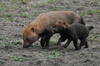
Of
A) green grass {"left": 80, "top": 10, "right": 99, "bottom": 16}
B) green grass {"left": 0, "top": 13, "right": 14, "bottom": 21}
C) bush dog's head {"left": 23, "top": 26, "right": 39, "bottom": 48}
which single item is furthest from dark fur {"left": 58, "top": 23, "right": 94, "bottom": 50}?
green grass {"left": 80, "top": 10, "right": 99, "bottom": 16}

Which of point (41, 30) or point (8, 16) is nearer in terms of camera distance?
point (41, 30)

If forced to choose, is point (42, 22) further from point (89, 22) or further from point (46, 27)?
point (89, 22)

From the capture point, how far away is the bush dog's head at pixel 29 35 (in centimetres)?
862

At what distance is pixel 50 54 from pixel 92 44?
2406 millimetres

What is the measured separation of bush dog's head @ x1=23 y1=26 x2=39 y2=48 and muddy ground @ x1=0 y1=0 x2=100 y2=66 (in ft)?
0.73

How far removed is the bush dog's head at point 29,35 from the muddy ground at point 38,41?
222 millimetres

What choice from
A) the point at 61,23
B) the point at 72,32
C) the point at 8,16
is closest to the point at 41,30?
the point at 61,23

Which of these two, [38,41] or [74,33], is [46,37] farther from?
[38,41]

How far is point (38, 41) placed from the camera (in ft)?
33.9

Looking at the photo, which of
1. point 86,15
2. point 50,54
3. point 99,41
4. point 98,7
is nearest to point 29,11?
point 86,15

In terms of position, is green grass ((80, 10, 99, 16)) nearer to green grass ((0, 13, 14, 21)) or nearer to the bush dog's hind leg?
green grass ((0, 13, 14, 21))

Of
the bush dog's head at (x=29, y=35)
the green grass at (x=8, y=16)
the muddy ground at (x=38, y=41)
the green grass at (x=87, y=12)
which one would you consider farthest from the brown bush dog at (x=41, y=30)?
the green grass at (x=87, y=12)

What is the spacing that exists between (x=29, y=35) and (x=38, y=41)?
1676 mm

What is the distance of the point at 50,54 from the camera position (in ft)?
26.5
